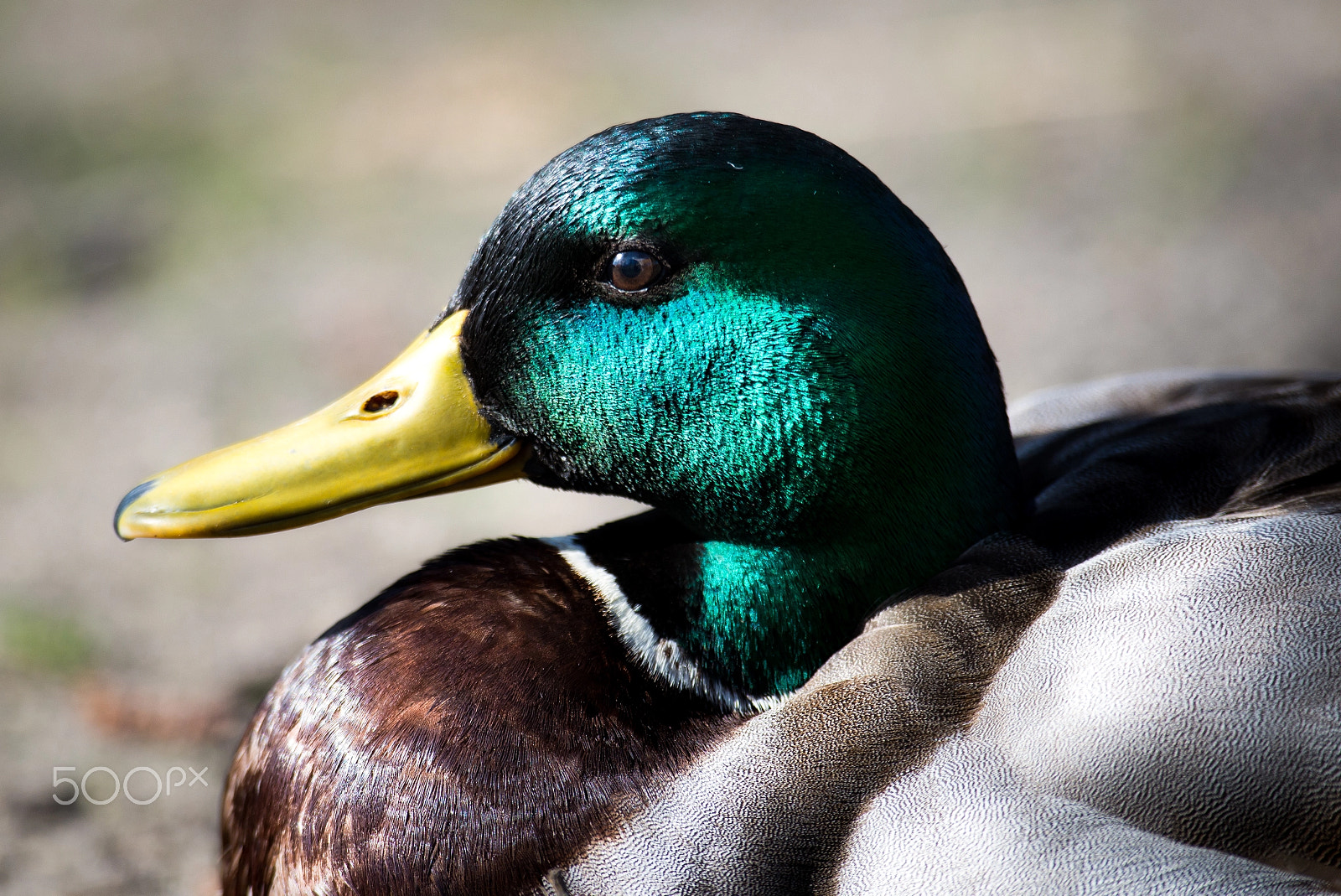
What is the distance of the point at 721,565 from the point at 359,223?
A: 3.51m

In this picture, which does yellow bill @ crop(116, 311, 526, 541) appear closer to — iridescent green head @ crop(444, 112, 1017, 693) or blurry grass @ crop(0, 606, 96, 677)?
iridescent green head @ crop(444, 112, 1017, 693)

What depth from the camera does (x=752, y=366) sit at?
1.52 m

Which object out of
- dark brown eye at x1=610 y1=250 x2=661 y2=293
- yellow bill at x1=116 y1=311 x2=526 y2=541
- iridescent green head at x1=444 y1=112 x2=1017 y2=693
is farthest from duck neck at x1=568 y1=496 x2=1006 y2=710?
dark brown eye at x1=610 y1=250 x2=661 y2=293

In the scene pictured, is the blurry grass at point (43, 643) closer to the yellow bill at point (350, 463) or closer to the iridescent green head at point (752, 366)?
the yellow bill at point (350, 463)

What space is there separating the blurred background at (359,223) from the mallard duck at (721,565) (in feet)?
3.40

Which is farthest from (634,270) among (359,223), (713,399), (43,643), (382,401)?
(359,223)

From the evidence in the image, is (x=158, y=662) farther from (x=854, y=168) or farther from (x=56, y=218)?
(x=56, y=218)

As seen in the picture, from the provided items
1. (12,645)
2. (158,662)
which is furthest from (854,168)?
(12,645)

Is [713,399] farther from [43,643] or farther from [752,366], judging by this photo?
[43,643]

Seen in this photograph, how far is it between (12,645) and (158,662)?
35 cm

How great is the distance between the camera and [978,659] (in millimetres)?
1412

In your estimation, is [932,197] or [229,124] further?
[229,124]

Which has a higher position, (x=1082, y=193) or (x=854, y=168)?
(x=854, y=168)

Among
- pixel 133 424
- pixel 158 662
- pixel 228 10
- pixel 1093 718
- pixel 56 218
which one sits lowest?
pixel 158 662
